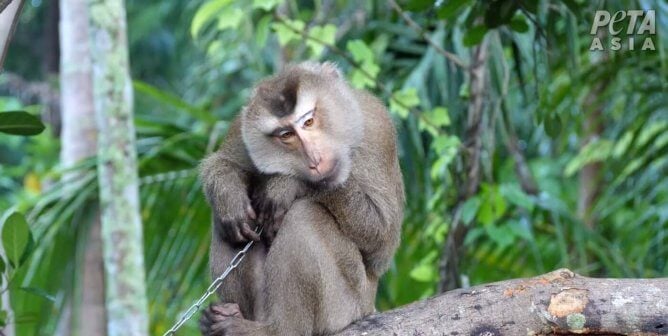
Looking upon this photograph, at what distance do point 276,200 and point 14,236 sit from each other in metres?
1.07

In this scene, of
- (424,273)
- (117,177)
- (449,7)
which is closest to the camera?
(449,7)

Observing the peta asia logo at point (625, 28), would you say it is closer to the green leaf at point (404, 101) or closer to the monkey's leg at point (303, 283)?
the green leaf at point (404, 101)

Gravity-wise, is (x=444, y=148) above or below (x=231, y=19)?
below

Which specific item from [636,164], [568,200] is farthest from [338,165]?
[568,200]

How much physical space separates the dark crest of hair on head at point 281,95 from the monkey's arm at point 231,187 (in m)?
0.33

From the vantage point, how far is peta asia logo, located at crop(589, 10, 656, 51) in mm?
5285

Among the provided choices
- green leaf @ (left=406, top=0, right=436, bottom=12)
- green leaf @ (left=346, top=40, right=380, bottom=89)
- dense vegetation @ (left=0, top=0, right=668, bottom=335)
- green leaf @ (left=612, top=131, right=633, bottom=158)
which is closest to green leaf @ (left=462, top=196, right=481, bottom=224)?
dense vegetation @ (left=0, top=0, right=668, bottom=335)

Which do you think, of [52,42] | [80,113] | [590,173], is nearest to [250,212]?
[80,113]

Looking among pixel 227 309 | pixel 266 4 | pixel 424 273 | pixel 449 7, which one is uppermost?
pixel 266 4

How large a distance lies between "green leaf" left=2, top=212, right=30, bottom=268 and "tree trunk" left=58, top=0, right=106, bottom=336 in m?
2.93

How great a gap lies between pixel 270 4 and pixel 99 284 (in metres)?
2.40

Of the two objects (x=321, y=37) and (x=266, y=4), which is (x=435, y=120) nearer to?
(x=321, y=37)

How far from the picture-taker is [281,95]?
3965 millimetres

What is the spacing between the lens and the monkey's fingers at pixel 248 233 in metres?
3.91
